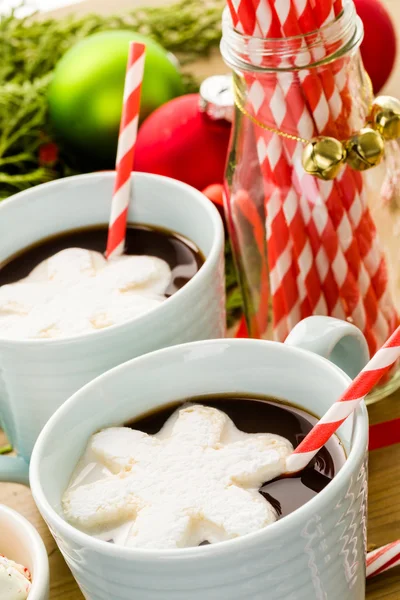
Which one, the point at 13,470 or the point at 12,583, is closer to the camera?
the point at 12,583

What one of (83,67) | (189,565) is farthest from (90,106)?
(189,565)

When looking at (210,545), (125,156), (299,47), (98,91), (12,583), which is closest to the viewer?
(210,545)

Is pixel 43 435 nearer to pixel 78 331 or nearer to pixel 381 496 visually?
pixel 78 331

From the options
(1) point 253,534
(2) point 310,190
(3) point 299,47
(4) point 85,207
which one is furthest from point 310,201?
(1) point 253,534

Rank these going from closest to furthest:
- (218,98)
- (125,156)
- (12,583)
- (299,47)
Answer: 1. (12,583)
2. (299,47)
3. (125,156)
4. (218,98)

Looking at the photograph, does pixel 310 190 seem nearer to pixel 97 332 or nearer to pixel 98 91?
pixel 97 332

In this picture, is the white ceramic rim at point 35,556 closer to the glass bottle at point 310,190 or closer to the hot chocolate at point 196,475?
the hot chocolate at point 196,475

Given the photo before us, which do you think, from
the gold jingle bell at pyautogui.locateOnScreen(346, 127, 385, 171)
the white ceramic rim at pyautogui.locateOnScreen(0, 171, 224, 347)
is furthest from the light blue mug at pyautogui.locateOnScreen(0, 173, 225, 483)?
the gold jingle bell at pyautogui.locateOnScreen(346, 127, 385, 171)
